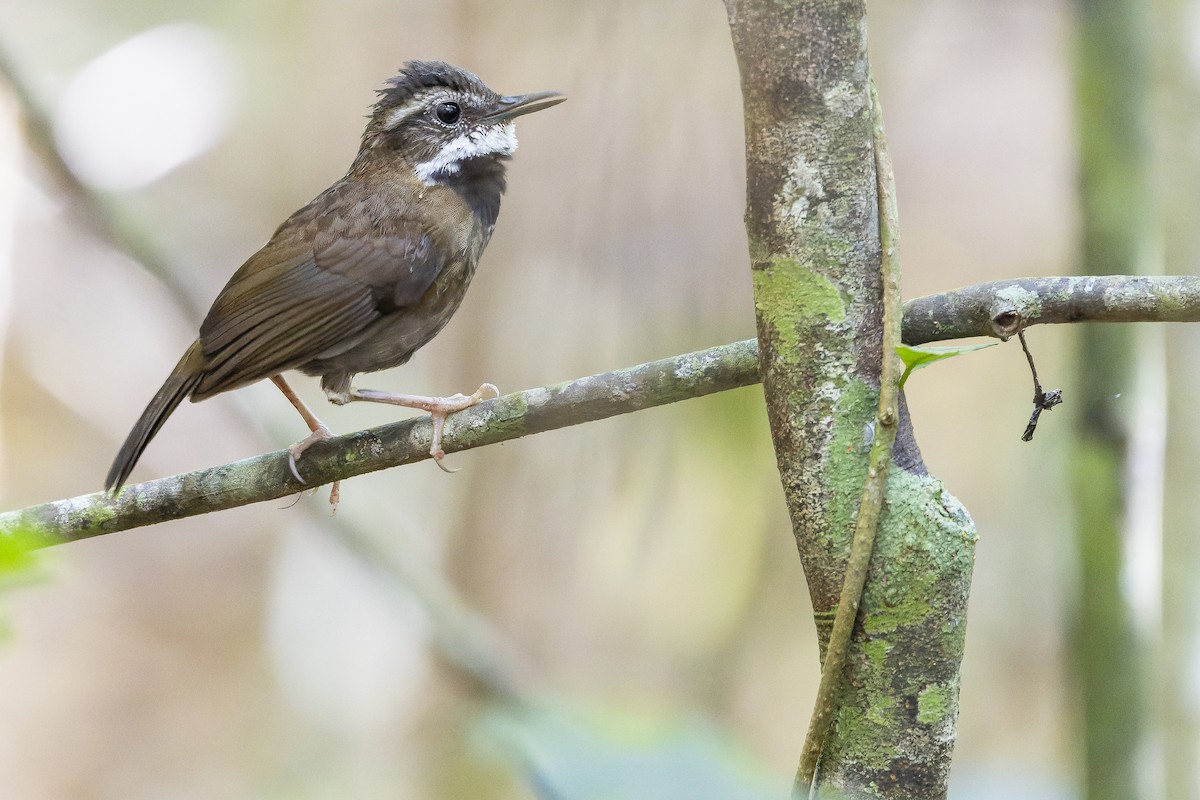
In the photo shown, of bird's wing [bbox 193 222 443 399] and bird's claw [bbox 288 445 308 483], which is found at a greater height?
bird's wing [bbox 193 222 443 399]

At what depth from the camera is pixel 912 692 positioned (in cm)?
161

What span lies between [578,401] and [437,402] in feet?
2.89

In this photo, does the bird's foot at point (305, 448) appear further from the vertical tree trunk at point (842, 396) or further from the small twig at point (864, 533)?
the small twig at point (864, 533)

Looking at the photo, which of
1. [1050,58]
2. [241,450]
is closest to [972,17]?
[1050,58]

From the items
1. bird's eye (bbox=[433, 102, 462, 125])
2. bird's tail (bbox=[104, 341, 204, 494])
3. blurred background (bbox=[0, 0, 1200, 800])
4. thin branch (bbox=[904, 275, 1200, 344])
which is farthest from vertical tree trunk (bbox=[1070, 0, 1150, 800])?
bird's tail (bbox=[104, 341, 204, 494])

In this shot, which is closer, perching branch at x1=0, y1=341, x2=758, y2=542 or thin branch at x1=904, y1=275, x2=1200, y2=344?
thin branch at x1=904, y1=275, x2=1200, y2=344

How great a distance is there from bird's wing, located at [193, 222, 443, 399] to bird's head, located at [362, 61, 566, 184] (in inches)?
15.8

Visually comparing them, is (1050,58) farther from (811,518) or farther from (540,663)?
(811,518)

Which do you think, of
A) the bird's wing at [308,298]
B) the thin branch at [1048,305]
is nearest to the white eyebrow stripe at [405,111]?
the bird's wing at [308,298]

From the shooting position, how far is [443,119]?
12.0 ft

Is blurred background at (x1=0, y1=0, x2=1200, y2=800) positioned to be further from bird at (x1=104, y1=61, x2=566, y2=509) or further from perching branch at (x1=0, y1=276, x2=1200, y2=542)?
perching branch at (x1=0, y1=276, x2=1200, y2=542)

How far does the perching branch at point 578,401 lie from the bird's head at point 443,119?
1.31 meters

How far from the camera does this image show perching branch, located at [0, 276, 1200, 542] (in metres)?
1.78

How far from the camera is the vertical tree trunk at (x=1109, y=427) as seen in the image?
→ 9.28 feet
